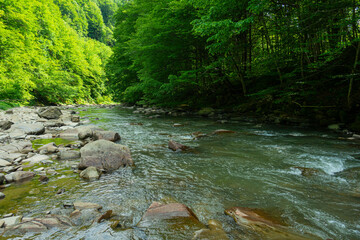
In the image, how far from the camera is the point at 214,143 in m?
5.71

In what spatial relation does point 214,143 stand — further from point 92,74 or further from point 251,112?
point 92,74

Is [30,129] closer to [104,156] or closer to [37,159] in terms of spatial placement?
[37,159]

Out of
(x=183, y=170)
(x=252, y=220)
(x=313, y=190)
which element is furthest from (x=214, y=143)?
(x=252, y=220)

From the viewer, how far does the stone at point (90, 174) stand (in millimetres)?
3250

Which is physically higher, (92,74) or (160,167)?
(92,74)

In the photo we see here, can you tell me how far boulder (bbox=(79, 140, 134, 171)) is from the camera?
12.0 ft

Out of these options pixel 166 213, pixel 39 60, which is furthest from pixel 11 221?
pixel 39 60

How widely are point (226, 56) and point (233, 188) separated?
9.90 meters

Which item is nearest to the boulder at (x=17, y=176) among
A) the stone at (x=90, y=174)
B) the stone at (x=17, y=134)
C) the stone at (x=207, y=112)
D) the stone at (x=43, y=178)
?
the stone at (x=43, y=178)

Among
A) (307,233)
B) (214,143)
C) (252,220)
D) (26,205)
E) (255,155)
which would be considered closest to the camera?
(307,233)

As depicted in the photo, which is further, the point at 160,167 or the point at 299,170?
the point at 160,167

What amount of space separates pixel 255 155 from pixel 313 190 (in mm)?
1734

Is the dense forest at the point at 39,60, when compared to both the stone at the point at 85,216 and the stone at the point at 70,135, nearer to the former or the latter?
the stone at the point at 70,135

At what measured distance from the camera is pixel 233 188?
9.70 ft
